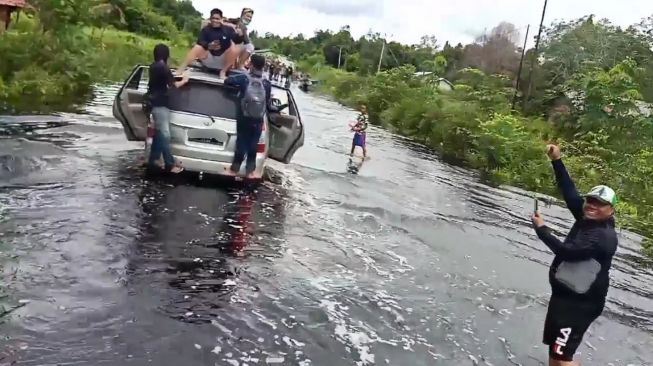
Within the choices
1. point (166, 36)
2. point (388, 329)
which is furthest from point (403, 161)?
point (166, 36)

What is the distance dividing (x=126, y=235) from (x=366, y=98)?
37905 mm

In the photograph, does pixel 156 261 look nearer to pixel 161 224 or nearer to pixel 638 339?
pixel 161 224

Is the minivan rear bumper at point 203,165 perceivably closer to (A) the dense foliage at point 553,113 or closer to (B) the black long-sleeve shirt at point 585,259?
(B) the black long-sleeve shirt at point 585,259

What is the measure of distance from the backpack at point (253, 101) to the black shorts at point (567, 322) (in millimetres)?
5615

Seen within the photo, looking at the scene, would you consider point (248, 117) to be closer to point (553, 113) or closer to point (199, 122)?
point (199, 122)

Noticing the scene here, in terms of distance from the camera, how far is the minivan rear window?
9979mm

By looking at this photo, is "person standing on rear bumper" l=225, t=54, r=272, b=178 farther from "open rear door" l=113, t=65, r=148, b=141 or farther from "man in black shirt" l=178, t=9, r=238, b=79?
"open rear door" l=113, t=65, r=148, b=141

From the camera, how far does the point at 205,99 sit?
10.1 meters

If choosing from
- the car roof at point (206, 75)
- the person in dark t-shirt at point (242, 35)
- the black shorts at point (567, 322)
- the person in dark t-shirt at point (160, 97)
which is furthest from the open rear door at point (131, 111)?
the black shorts at point (567, 322)

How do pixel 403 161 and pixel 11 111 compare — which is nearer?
pixel 11 111

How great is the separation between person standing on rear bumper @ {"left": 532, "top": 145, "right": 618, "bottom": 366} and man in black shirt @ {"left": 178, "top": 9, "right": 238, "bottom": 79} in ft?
23.5

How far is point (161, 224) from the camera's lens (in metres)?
8.09

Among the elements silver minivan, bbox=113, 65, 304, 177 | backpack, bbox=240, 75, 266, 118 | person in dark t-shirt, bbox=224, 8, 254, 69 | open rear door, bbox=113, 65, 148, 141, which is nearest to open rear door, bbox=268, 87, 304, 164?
silver minivan, bbox=113, 65, 304, 177

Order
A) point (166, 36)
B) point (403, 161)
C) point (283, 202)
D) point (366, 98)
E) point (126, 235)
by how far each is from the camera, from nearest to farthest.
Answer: point (126, 235), point (283, 202), point (403, 161), point (366, 98), point (166, 36)
